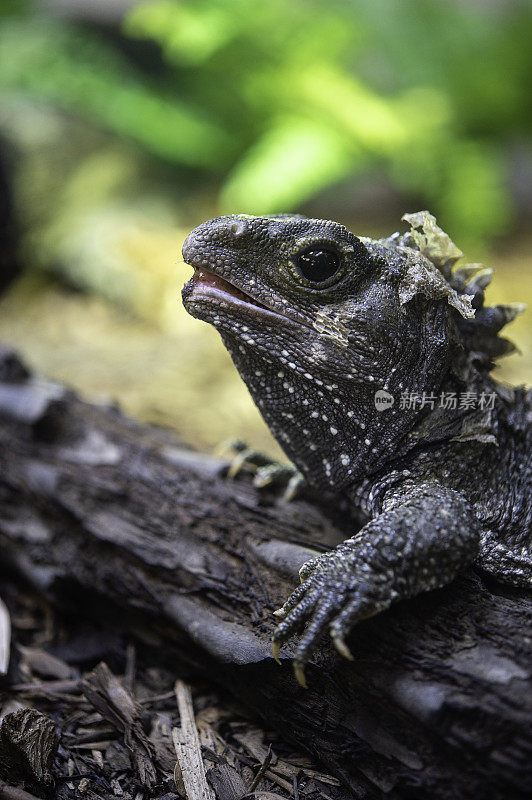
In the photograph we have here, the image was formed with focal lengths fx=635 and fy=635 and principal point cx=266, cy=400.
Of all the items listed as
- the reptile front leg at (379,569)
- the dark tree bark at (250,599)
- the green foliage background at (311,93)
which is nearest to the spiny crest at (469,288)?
the reptile front leg at (379,569)

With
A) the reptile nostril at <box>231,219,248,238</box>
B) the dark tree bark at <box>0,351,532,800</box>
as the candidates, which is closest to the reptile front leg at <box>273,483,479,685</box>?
the dark tree bark at <box>0,351,532,800</box>

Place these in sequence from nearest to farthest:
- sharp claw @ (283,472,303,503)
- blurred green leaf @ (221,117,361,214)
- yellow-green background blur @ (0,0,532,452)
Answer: sharp claw @ (283,472,303,503)
blurred green leaf @ (221,117,361,214)
yellow-green background blur @ (0,0,532,452)

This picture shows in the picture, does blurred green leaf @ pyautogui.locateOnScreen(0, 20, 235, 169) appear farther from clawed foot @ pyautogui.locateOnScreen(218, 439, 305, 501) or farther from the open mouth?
the open mouth

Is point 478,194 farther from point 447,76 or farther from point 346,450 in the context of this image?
point 346,450

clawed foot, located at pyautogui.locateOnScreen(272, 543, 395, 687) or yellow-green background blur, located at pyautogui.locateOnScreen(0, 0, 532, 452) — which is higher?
yellow-green background blur, located at pyautogui.locateOnScreen(0, 0, 532, 452)

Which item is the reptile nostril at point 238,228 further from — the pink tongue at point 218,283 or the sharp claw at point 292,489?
the sharp claw at point 292,489

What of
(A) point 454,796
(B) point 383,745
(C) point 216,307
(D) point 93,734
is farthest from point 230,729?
(C) point 216,307

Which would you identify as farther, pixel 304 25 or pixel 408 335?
pixel 304 25
